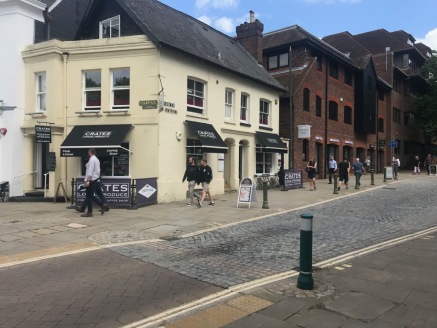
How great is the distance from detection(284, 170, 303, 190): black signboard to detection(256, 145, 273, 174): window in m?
2.13

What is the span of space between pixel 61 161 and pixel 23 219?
5530 mm

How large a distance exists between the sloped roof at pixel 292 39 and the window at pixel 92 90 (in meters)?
14.0

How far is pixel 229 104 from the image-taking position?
19906mm

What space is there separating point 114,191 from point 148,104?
12.6 feet

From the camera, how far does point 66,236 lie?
9047mm

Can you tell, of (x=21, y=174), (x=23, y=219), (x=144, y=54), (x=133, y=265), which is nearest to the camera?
(x=133, y=265)

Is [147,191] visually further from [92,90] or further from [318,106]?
[318,106]

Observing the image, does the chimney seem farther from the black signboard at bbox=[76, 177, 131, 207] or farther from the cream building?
the black signboard at bbox=[76, 177, 131, 207]

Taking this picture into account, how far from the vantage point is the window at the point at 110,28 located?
17.1 meters

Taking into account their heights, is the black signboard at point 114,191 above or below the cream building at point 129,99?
below

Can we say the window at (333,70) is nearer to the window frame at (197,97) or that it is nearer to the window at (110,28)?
the window frame at (197,97)

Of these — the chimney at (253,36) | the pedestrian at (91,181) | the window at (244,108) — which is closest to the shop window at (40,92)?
the pedestrian at (91,181)

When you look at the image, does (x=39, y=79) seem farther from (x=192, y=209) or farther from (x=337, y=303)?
(x=337, y=303)

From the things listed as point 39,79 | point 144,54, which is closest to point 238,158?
point 144,54
